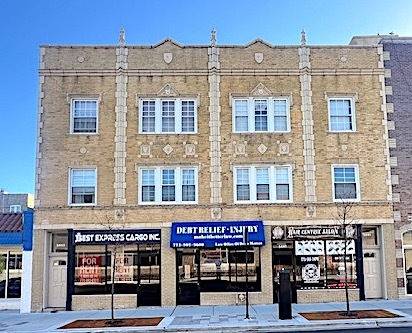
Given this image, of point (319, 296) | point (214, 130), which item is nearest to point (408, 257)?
point (319, 296)

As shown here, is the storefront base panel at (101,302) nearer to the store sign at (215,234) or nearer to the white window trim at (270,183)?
the store sign at (215,234)

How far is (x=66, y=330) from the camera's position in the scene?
15.1 metres

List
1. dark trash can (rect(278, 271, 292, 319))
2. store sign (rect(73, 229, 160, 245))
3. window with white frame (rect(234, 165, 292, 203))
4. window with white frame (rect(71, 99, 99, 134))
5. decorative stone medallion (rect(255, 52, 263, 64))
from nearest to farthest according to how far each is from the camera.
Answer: dark trash can (rect(278, 271, 292, 319))
store sign (rect(73, 229, 160, 245))
window with white frame (rect(234, 165, 292, 203))
window with white frame (rect(71, 99, 99, 134))
decorative stone medallion (rect(255, 52, 263, 64))

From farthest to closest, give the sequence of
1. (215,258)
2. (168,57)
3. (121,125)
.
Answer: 1. (168,57)
2. (121,125)
3. (215,258)

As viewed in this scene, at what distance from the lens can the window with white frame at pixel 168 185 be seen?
20.7 metres

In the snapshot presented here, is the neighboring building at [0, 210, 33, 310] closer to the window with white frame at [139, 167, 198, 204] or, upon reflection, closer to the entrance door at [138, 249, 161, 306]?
the entrance door at [138, 249, 161, 306]

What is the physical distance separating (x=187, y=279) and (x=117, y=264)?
3.01 m

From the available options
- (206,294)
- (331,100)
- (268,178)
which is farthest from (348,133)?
(206,294)

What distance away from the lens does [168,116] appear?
2131 centimetres

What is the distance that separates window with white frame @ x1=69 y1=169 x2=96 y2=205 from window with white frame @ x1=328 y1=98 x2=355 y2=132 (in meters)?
10.6

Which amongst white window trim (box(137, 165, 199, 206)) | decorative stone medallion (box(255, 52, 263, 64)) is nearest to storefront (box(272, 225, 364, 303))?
white window trim (box(137, 165, 199, 206))

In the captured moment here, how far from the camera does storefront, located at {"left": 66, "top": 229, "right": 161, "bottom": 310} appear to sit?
66.0 feet

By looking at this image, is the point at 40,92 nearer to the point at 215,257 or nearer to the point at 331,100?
the point at 215,257

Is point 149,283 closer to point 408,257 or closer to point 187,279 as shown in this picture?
point 187,279
